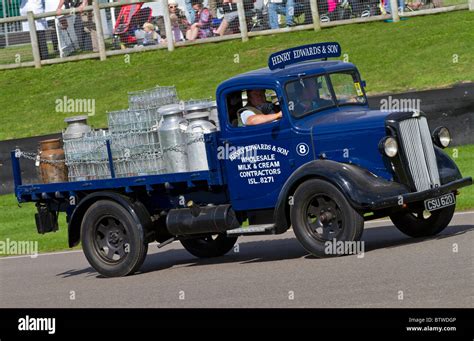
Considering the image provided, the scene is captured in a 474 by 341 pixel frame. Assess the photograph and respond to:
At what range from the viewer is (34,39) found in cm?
2917

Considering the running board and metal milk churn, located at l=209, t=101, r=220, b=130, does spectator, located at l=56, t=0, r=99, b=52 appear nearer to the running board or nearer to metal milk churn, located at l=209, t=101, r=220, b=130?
metal milk churn, located at l=209, t=101, r=220, b=130

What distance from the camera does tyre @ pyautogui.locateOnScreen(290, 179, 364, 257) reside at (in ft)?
36.1

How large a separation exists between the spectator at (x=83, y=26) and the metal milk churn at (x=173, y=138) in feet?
52.2

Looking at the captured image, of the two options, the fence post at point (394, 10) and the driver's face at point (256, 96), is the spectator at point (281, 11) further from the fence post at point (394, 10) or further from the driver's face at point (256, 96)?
the driver's face at point (256, 96)

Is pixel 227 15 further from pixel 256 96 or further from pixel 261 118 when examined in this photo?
pixel 261 118

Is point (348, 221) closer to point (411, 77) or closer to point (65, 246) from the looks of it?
point (65, 246)

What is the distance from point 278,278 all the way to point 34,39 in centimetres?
2005

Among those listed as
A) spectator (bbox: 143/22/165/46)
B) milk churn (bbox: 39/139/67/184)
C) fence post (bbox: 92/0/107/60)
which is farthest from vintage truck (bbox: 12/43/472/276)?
spectator (bbox: 143/22/165/46)

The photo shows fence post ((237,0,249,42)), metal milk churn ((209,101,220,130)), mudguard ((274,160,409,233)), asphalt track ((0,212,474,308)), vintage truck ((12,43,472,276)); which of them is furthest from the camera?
fence post ((237,0,249,42))

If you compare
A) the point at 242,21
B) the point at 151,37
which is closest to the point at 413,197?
the point at 242,21

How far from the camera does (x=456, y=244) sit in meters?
11.1

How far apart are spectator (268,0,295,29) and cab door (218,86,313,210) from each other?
14.7 m

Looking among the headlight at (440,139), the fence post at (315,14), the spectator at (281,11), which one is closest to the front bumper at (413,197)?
the headlight at (440,139)
